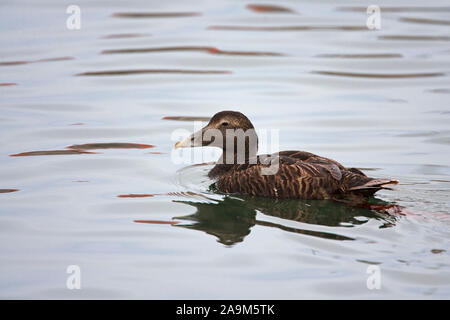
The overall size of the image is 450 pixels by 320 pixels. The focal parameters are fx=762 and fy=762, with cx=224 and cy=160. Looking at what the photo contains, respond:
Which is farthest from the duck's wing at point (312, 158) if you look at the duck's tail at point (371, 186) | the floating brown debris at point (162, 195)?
the floating brown debris at point (162, 195)

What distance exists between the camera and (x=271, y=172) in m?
7.57

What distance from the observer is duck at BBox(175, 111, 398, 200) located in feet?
24.0

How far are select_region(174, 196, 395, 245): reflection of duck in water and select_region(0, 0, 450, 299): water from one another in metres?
0.03

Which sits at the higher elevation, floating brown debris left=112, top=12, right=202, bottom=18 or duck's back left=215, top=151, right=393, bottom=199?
floating brown debris left=112, top=12, right=202, bottom=18

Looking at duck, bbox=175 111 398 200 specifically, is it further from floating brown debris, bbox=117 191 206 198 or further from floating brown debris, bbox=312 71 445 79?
floating brown debris, bbox=312 71 445 79

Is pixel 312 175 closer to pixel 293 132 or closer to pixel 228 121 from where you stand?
pixel 228 121

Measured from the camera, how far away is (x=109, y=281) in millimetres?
5805

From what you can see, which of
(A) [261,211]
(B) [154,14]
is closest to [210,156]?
(A) [261,211]

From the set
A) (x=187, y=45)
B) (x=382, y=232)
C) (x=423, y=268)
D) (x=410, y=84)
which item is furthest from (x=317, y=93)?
(x=423, y=268)

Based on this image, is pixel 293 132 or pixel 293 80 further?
pixel 293 80

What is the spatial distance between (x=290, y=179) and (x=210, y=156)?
2518 mm

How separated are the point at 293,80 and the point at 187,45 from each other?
9.36 feet

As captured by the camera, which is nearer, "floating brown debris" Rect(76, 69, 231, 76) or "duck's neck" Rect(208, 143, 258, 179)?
"duck's neck" Rect(208, 143, 258, 179)

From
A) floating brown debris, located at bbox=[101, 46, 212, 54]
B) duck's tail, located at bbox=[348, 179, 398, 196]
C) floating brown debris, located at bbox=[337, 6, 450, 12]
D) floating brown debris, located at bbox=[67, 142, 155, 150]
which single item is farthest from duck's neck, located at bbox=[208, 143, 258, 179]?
→ floating brown debris, located at bbox=[337, 6, 450, 12]
